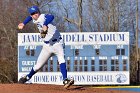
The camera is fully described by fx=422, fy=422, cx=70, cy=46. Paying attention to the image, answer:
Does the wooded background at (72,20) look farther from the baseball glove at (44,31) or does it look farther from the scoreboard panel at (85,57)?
the baseball glove at (44,31)

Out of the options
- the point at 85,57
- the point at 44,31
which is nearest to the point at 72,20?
the point at 85,57

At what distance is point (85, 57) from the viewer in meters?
20.9

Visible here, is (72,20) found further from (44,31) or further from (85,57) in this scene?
(44,31)

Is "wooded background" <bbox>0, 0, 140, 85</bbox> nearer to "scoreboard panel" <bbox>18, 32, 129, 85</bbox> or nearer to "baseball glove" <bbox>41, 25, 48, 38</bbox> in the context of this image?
"scoreboard panel" <bbox>18, 32, 129, 85</bbox>

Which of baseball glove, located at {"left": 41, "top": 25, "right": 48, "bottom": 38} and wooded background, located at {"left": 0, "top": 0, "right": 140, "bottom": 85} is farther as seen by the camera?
wooded background, located at {"left": 0, "top": 0, "right": 140, "bottom": 85}

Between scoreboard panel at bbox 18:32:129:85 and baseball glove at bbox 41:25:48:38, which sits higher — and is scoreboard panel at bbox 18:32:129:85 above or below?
below

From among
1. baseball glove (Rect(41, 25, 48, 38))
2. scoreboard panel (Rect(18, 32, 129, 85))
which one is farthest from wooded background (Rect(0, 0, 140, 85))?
baseball glove (Rect(41, 25, 48, 38))

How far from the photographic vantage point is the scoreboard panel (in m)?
20.9

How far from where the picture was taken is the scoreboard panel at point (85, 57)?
20891 millimetres

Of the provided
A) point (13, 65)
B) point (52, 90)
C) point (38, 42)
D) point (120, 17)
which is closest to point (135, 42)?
point (120, 17)

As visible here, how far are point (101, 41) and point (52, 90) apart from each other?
13.7m

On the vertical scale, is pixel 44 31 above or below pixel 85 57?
above

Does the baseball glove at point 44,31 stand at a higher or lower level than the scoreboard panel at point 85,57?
higher

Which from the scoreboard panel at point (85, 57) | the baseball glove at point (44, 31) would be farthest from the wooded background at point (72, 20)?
the baseball glove at point (44, 31)
